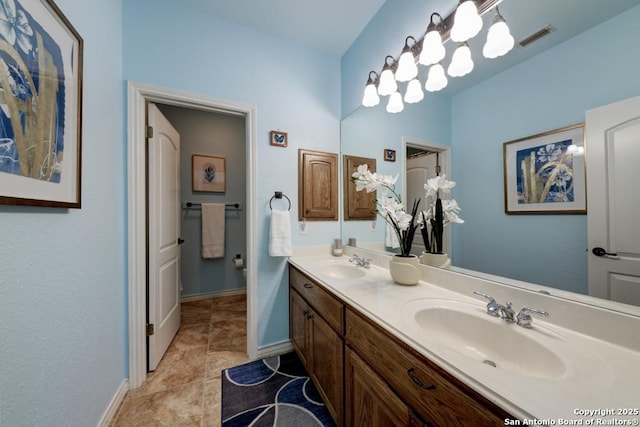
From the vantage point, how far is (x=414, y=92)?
1304 millimetres

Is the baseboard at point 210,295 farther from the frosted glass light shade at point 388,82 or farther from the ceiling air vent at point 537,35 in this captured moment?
the ceiling air vent at point 537,35

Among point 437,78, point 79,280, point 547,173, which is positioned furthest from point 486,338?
point 79,280

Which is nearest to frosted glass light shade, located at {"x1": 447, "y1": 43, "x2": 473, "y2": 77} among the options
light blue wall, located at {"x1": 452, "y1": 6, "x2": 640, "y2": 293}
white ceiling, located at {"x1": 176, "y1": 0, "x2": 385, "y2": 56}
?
light blue wall, located at {"x1": 452, "y1": 6, "x2": 640, "y2": 293}

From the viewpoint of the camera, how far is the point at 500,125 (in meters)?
0.92

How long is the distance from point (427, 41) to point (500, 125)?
573mm

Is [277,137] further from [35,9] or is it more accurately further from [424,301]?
[424,301]

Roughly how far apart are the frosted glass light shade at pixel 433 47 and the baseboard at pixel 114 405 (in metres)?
2.46

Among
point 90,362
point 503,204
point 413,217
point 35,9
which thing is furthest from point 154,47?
point 503,204

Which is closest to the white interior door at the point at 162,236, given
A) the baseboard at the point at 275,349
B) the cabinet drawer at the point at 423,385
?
the baseboard at the point at 275,349

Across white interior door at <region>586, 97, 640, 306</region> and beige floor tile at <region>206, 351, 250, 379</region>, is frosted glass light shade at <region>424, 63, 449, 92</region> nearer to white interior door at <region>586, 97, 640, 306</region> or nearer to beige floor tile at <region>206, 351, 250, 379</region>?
white interior door at <region>586, 97, 640, 306</region>

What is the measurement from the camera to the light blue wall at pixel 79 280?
0.66 metres

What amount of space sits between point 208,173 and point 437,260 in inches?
106

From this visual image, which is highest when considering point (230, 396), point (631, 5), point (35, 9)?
point (35, 9)

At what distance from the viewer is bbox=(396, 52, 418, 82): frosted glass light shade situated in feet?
4.09
